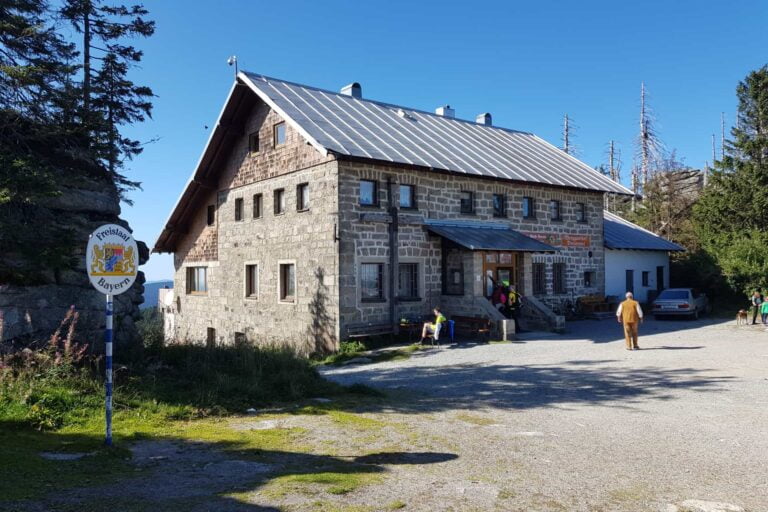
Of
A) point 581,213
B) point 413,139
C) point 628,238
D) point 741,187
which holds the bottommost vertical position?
point 628,238

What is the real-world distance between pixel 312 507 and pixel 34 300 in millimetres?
6945

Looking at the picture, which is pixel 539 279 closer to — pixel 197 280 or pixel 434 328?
pixel 434 328

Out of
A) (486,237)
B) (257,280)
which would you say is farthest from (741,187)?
(257,280)

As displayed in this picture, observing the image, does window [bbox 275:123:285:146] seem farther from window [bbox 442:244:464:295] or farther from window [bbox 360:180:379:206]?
window [bbox 442:244:464:295]

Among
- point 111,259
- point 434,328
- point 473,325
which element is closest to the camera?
point 111,259

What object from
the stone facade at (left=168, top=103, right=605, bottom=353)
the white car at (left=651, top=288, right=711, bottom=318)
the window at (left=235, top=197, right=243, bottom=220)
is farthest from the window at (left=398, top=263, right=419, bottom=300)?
the white car at (left=651, top=288, right=711, bottom=318)

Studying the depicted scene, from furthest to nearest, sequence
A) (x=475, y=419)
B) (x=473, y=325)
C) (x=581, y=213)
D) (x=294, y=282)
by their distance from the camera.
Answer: (x=581, y=213)
(x=294, y=282)
(x=473, y=325)
(x=475, y=419)

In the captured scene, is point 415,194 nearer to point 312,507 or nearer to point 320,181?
point 320,181

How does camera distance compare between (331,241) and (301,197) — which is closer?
(331,241)

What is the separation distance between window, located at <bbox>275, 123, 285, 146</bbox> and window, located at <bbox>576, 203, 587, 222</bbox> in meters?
13.0

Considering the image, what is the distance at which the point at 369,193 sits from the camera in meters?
19.6

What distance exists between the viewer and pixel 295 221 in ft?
68.1

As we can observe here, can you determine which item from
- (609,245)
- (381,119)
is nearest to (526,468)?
(381,119)

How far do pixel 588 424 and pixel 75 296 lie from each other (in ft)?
27.2
